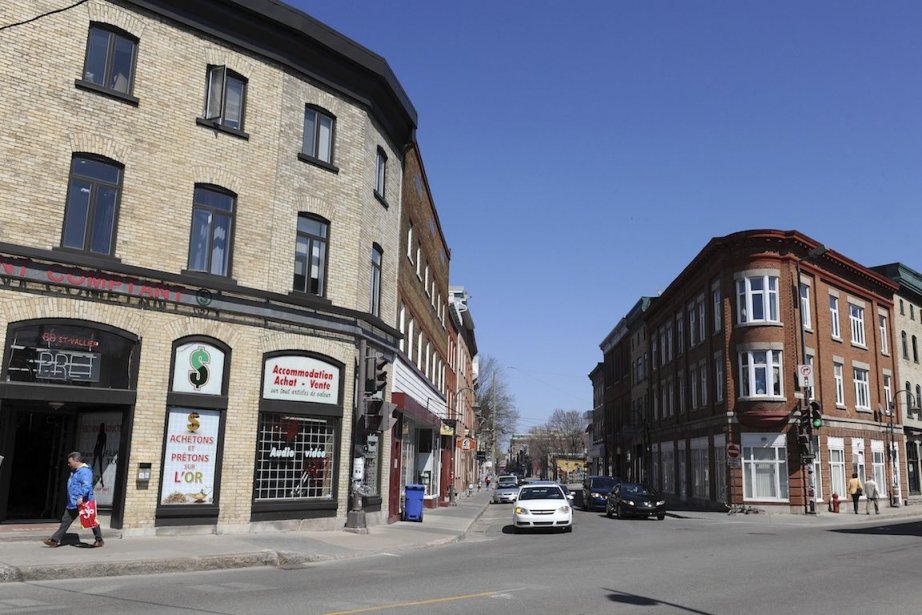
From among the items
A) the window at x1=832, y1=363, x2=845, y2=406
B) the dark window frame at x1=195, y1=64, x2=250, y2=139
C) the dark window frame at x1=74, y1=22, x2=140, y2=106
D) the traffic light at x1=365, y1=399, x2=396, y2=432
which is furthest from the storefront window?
the window at x1=832, y1=363, x2=845, y2=406

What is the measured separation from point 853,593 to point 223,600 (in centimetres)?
850

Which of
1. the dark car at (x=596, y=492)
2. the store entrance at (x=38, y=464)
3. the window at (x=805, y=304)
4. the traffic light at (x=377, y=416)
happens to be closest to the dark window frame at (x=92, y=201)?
the store entrance at (x=38, y=464)

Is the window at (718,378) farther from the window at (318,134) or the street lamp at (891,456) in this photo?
the window at (318,134)

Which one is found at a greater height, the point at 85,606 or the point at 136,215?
the point at 136,215

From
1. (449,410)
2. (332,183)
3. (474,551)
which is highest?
(332,183)

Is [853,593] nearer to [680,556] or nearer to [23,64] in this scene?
[680,556]

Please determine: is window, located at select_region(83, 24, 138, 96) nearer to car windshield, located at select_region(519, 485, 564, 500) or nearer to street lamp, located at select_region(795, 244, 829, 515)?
car windshield, located at select_region(519, 485, 564, 500)

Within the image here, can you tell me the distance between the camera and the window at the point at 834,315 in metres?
39.4

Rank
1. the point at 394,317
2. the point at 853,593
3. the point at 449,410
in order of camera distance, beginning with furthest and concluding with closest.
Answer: the point at 449,410
the point at 394,317
the point at 853,593

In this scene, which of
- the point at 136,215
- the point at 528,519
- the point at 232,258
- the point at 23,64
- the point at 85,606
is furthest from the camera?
the point at 528,519

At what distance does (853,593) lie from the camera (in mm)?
10609

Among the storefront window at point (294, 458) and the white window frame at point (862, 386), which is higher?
the white window frame at point (862, 386)

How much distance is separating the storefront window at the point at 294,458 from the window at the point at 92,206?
5446 mm

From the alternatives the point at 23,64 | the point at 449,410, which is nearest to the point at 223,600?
the point at 23,64
